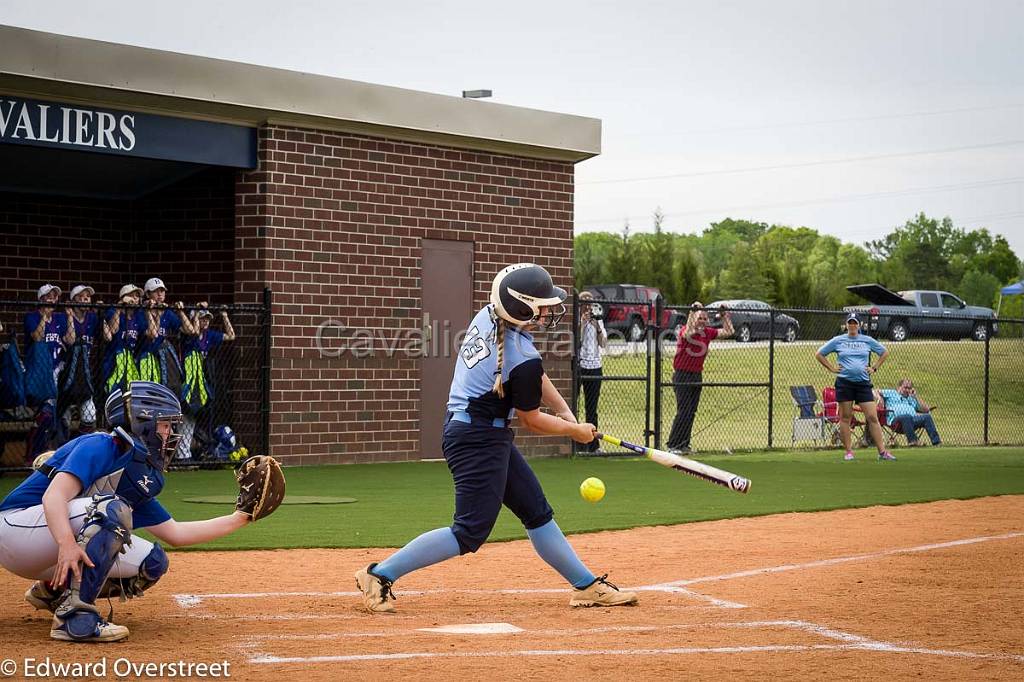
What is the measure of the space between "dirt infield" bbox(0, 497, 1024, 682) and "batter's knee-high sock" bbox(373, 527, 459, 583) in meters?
0.30

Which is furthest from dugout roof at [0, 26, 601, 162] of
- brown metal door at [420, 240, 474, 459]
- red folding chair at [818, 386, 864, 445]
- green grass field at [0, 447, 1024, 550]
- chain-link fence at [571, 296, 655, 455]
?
red folding chair at [818, 386, 864, 445]

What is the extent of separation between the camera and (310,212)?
17.4m

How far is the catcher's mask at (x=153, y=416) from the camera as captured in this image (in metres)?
6.30

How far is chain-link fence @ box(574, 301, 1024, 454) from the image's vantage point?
861 inches

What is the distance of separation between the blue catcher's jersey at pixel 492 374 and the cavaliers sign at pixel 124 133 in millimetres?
9598

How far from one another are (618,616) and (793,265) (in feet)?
195

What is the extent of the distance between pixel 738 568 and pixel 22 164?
11924mm

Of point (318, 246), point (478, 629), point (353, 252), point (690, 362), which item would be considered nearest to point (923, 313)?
point (690, 362)

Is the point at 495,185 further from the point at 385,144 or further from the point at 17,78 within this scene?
the point at 17,78

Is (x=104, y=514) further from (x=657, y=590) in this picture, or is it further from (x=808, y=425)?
(x=808, y=425)

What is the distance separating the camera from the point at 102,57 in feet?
50.0

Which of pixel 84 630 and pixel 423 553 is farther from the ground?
pixel 423 553

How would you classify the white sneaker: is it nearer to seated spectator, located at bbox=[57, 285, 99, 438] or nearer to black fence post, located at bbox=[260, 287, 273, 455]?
seated spectator, located at bbox=[57, 285, 99, 438]

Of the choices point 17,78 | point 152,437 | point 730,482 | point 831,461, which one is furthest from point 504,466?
point 831,461
